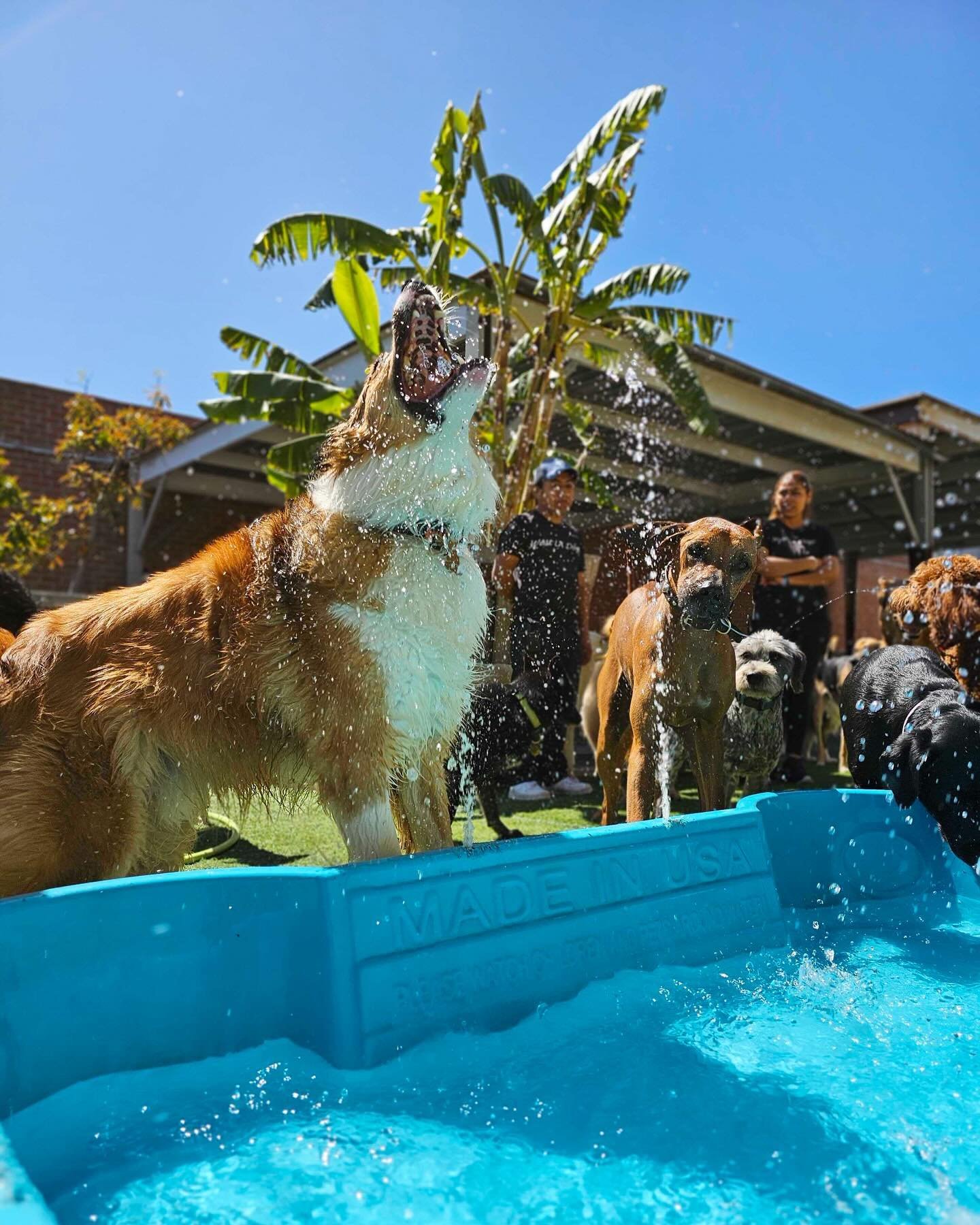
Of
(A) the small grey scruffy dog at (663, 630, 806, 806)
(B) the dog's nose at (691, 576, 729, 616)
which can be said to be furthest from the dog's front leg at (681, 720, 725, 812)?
(A) the small grey scruffy dog at (663, 630, 806, 806)

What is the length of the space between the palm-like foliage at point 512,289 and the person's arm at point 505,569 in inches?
90.8

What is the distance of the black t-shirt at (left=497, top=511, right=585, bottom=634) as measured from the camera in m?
5.09

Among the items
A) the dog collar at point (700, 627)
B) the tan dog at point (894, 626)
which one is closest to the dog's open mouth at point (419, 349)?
the dog collar at point (700, 627)

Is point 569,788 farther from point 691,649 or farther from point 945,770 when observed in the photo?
point 945,770

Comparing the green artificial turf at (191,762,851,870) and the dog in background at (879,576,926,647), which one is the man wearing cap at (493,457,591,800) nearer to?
the green artificial turf at (191,762,851,870)

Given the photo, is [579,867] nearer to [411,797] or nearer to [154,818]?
[411,797]

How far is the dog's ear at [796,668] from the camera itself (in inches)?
179

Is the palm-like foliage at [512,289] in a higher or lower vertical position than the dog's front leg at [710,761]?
higher

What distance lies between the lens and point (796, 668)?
186 inches

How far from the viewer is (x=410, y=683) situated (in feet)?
7.54

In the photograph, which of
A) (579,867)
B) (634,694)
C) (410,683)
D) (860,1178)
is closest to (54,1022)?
(410,683)

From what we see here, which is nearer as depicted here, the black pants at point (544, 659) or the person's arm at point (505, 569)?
the person's arm at point (505, 569)

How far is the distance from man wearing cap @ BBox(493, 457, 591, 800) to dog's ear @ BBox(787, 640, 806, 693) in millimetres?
1257

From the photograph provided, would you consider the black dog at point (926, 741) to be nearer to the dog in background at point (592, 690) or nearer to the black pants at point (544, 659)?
the black pants at point (544, 659)
